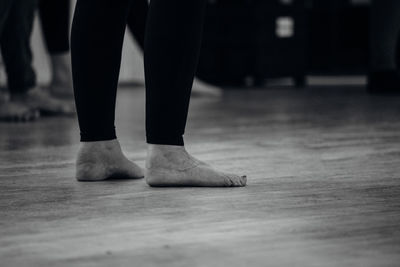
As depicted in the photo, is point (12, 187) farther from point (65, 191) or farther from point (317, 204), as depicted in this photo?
point (317, 204)

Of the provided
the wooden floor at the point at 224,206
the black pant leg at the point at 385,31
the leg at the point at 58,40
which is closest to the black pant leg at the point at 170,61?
the wooden floor at the point at 224,206

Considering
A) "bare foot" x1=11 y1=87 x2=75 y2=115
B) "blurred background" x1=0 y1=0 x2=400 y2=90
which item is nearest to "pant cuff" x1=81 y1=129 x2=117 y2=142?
"bare foot" x1=11 y1=87 x2=75 y2=115

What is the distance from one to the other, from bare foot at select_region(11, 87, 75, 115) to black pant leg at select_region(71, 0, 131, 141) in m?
1.37

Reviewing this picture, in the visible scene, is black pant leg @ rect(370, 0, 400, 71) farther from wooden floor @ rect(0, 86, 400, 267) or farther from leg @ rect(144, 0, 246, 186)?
leg @ rect(144, 0, 246, 186)

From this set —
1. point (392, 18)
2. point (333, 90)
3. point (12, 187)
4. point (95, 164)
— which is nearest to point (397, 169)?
point (95, 164)

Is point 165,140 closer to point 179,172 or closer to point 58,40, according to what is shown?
point 179,172

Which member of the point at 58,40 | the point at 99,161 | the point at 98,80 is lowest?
the point at 58,40

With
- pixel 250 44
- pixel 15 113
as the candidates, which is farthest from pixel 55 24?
pixel 250 44

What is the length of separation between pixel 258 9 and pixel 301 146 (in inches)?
105

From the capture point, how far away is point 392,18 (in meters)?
3.88

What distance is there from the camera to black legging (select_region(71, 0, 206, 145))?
1.43 m

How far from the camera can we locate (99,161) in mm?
1546

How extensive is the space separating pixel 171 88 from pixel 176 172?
0.13 meters

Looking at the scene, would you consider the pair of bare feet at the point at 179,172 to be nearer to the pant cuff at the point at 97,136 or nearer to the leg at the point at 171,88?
the leg at the point at 171,88
